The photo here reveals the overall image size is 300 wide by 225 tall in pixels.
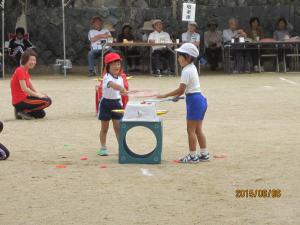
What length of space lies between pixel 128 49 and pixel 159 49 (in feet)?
4.36

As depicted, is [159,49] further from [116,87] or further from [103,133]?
[116,87]

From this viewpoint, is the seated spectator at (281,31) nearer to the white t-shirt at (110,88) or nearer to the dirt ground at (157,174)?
the dirt ground at (157,174)

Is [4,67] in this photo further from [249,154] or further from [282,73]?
[249,154]

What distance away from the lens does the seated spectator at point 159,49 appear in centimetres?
2153

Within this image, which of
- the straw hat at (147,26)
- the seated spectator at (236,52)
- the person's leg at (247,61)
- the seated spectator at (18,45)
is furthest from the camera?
the straw hat at (147,26)

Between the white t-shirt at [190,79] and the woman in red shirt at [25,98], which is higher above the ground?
the white t-shirt at [190,79]

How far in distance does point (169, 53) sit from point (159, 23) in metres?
0.87

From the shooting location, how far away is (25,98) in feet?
41.9

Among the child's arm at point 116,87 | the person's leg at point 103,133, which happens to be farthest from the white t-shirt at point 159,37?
the child's arm at point 116,87

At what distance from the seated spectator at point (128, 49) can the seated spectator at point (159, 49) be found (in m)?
0.78

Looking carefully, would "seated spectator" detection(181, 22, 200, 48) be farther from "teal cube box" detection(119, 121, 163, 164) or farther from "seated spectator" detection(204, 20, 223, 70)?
"teal cube box" detection(119, 121, 163, 164)

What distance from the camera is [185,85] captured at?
850 cm

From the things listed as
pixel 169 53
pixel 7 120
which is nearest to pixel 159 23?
pixel 169 53
